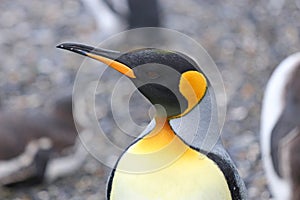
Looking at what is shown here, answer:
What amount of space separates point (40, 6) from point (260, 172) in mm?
2348

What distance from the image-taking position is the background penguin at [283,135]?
7.14 ft

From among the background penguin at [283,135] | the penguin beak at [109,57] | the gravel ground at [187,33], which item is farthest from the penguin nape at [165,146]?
the gravel ground at [187,33]

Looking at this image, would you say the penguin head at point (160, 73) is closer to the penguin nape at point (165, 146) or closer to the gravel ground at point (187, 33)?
the penguin nape at point (165, 146)

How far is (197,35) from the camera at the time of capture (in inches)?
154

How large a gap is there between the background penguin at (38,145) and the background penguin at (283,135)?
0.66 m

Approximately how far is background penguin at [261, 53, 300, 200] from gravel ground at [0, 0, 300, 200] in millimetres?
191

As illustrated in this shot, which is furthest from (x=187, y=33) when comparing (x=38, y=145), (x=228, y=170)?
(x=228, y=170)

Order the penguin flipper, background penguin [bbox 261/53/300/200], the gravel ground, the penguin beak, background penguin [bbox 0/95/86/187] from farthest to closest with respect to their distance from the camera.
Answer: the gravel ground, background penguin [bbox 0/95/86/187], background penguin [bbox 261/53/300/200], the penguin flipper, the penguin beak

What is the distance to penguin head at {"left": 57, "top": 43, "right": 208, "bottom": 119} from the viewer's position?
4.06 ft

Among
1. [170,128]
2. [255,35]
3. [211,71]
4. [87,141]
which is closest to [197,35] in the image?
[255,35]

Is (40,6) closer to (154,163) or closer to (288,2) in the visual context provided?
(288,2)

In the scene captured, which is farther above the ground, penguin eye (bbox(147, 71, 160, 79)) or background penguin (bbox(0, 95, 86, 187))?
penguin eye (bbox(147, 71, 160, 79))

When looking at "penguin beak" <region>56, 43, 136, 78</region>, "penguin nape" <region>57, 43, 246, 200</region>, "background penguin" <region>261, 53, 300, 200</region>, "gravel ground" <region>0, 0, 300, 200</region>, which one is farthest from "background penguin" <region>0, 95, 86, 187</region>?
"penguin beak" <region>56, 43, 136, 78</region>

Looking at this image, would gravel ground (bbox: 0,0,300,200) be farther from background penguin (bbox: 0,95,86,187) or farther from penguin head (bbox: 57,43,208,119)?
penguin head (bbox: 57,43,208,119)
